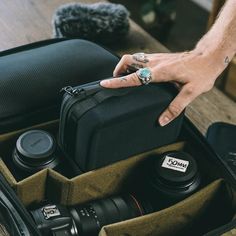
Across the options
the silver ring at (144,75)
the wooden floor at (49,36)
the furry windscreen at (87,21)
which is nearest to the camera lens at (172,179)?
the silver ring at (144,75)

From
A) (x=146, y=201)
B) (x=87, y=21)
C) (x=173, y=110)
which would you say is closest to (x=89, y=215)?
(x=146, y=201)

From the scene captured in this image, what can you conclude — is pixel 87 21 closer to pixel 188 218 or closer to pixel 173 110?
pixel 173 110

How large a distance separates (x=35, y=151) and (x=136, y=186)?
190 mm

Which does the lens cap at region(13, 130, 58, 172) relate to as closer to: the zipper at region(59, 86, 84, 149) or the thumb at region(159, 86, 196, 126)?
the zipper at region(59, 86, 84, 149)

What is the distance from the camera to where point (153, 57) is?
1.01 m

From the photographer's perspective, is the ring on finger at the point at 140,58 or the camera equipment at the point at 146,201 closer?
the camera equipment at the point at 146,201

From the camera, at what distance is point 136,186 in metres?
0.97

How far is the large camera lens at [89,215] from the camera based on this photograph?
0.82 meters

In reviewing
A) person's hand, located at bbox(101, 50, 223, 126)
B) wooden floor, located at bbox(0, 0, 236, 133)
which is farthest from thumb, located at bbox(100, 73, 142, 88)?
wooden floor, located at bbox(0, 0, 236, 133)

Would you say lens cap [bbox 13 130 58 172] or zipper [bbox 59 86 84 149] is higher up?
zipper [bbox 59 86 84 149]

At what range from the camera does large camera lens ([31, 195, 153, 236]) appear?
2.70 feet

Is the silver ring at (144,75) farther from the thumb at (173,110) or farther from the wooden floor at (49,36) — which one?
the wooden floor at (49,36)

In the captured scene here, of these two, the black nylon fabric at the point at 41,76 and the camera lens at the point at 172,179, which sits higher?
the black nylon fabric at the point at 41,76

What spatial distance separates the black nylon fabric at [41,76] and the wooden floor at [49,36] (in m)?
0.22
